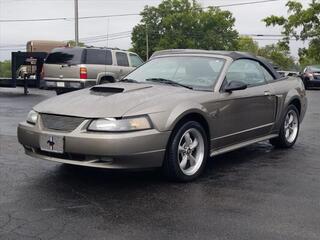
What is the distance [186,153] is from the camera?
17.9 ft

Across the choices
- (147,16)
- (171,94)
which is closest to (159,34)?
(147,16)

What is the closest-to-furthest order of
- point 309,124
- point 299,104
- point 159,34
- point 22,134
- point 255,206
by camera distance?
point 255,206 < point 22,134 < point 299,104 < point 309,124 < point 159,34

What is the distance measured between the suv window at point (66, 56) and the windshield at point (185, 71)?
959cm

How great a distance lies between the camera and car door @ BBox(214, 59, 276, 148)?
588 cm

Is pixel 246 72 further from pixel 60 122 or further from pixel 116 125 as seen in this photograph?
pixel 60 122

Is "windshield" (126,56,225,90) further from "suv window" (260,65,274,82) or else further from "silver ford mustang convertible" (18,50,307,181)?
"suv window" (260,65,274,82)

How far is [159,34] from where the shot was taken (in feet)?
260

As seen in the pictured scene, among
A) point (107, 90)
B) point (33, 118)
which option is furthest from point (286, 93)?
point (33, 118)

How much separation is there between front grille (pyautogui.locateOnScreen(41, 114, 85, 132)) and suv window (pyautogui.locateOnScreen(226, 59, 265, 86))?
2.15 metres

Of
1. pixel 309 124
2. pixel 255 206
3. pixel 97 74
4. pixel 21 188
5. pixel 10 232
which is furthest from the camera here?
pixel 97 74

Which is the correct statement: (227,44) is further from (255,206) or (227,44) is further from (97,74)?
(255,206)

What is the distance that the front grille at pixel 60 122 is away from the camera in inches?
194

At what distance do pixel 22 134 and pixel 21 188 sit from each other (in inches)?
25.2

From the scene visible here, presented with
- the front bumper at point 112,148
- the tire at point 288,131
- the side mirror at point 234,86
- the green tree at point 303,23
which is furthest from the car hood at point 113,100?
the green tree at point 303,23
